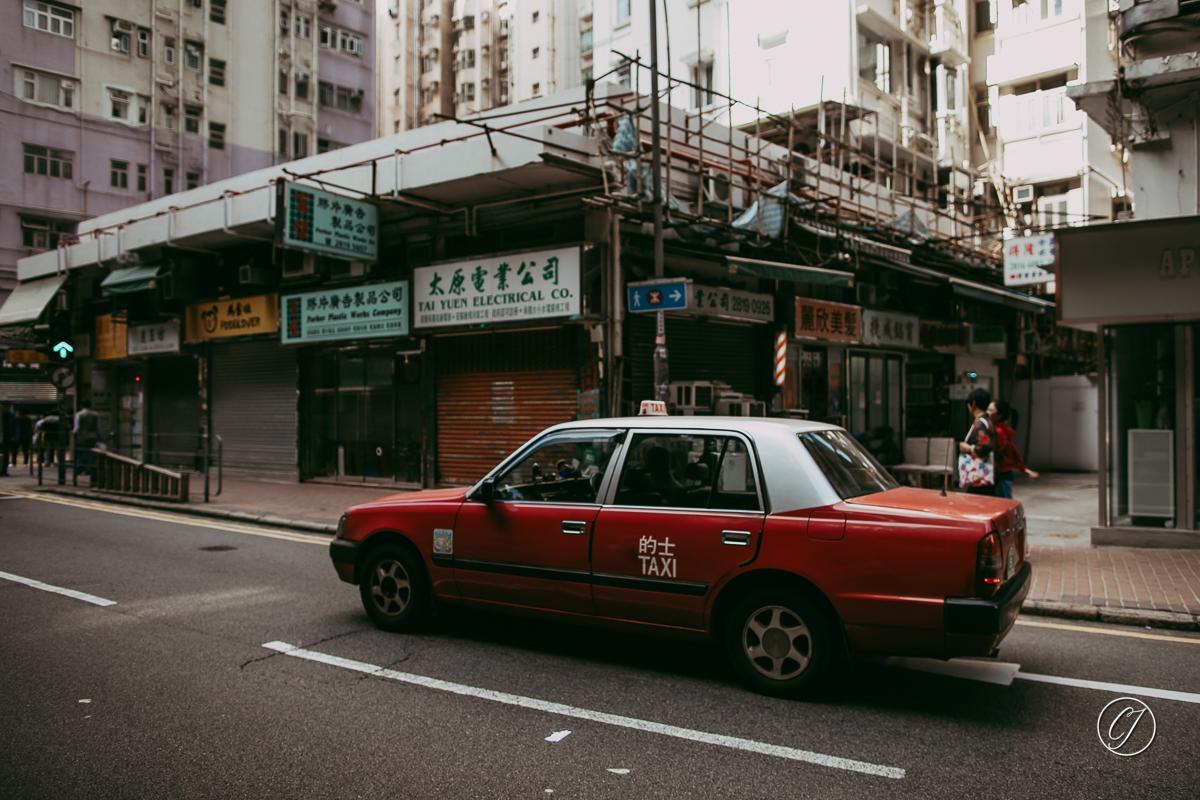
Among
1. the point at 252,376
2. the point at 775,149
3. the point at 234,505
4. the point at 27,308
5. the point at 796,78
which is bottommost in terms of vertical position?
the point at 234,505

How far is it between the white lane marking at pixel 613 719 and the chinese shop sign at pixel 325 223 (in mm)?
9109

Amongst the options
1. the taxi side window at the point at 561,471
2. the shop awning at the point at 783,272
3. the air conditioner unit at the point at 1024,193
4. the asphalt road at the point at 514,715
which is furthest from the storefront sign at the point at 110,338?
the air conditioner unit at the point at 1024,193

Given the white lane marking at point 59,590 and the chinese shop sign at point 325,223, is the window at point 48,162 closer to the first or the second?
the chinese shop sign at point 325,223

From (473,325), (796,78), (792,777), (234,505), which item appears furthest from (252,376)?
A: (796,78)

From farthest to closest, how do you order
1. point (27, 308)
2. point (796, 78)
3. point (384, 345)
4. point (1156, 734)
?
point (796, 78), point (27, 308), point (384, 345), point (1156, 734)

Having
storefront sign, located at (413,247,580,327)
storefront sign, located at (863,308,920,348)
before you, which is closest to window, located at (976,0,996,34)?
storefront sign, located at (863,308,920,348)

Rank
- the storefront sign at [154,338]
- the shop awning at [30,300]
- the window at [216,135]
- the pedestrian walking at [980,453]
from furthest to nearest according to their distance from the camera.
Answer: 1. the window at [216,135]
2. the shop awning at [30,300]
3. the storefront sign at [154,338]
4. the pedestrian walking at [980,453]

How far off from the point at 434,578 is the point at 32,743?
2.34m

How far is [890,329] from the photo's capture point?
1844cm

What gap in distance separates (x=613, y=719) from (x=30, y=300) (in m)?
23.7

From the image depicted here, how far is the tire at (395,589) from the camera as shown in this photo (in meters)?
5.52

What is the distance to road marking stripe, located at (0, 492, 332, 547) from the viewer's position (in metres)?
10.4

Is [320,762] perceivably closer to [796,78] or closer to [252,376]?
[252,376]

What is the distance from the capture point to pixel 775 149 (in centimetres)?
1599
